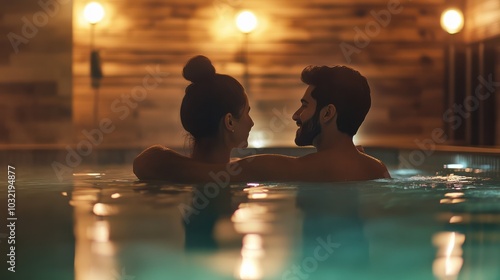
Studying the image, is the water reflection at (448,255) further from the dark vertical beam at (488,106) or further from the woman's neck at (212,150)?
the dark vertical beam at (488,106)

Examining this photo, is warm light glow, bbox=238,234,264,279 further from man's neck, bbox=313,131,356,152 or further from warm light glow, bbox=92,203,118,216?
man's neck, bbox=313,131,356,152

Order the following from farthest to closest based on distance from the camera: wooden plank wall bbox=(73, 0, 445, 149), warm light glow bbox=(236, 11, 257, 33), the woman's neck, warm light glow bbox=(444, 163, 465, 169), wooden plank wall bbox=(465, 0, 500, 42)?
wooden plank wall bbox=(73, 0, 445, 149)
warm light glow bbox=(236, 11, 257, 33)
wooden plank wall bbox=(465, 0, 500, 42)
warm light glow bbox=(444, 163, 465, 169)
the woman's neck

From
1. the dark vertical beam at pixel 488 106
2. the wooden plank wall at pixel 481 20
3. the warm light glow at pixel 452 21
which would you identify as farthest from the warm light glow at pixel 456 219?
the warm light glow at pixel 452 21

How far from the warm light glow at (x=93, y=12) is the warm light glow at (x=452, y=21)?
522cm

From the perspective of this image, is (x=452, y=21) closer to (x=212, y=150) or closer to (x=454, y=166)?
(x=454, y=166)

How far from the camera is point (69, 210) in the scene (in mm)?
3186

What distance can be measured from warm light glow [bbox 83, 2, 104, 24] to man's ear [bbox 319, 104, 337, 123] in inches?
298

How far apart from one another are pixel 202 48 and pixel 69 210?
8.19 meters

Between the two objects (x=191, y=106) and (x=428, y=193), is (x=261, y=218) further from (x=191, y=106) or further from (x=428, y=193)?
(x=428, y=193)

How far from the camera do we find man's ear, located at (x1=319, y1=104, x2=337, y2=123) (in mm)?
3799

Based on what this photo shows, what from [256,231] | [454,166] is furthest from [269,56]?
[256,231]

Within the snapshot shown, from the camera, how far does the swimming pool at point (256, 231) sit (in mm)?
1854

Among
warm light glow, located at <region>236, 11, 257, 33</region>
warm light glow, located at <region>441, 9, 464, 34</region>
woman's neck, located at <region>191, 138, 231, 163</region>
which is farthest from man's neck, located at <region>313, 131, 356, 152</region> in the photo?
warm light glow, located at <region>441, 9, 464, 34</region>

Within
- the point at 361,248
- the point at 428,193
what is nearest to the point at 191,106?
the point at 428,193
